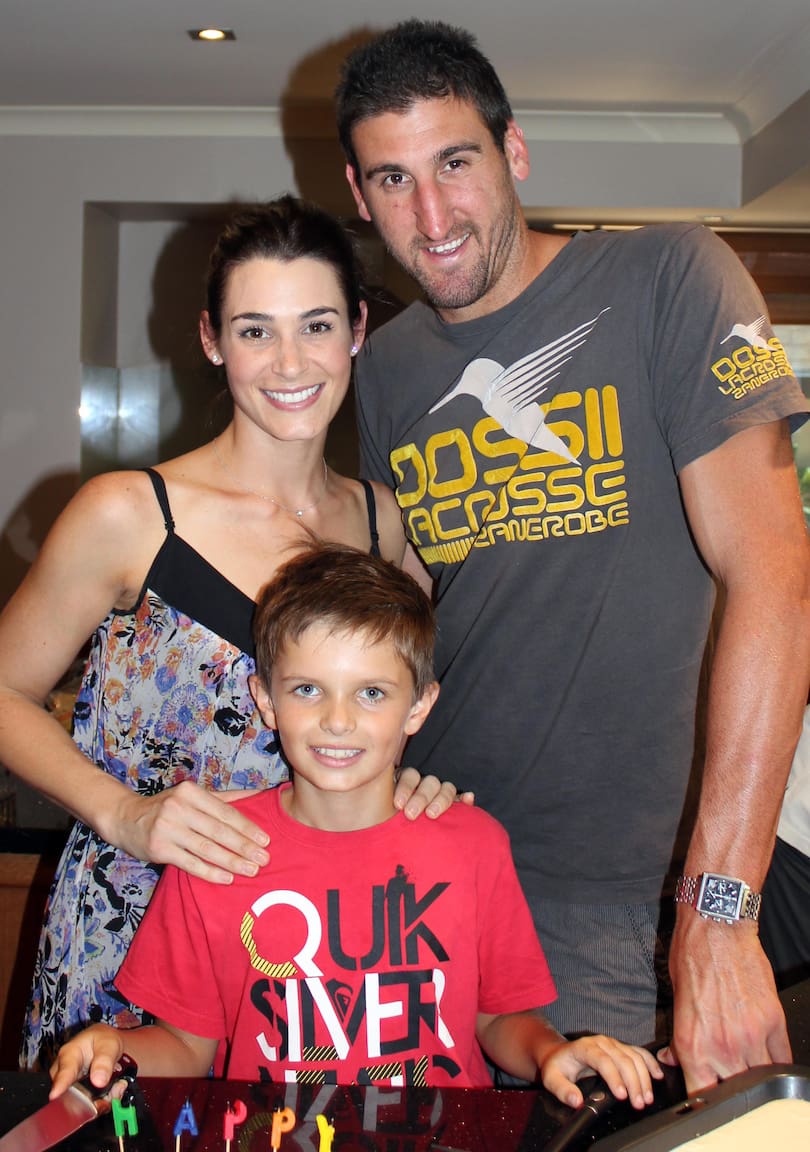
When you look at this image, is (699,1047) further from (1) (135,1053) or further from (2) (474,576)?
(2) (474,576)

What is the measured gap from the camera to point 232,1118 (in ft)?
2.83

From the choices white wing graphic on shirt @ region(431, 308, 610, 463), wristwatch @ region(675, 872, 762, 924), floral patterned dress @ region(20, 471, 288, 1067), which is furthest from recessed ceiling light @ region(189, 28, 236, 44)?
wristwatch @ region(675, 872, 762, 924)

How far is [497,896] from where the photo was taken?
129 centimetres

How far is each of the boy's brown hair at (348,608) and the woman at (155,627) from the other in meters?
0.09

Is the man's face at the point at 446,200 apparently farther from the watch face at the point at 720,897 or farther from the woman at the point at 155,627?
the watch face at the point at 720,897

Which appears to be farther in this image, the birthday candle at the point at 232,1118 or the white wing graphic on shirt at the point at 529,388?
the white wing graphic on shirt at the point at 529,388

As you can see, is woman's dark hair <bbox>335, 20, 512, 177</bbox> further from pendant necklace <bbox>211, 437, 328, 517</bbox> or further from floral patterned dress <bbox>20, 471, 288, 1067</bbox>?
floral patterned dress <bbox>20, 471, 288, 1067</bbox>

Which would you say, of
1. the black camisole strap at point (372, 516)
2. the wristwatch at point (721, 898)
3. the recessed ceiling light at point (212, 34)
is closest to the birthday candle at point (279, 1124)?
the wristwatch at point (721, 898)

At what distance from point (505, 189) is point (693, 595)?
601mm

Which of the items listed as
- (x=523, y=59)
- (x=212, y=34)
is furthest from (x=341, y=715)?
(x=523, y=59)

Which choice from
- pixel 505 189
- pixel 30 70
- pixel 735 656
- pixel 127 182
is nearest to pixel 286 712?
pixel 735 656

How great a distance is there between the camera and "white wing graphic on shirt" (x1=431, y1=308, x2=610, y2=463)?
1.44 metres

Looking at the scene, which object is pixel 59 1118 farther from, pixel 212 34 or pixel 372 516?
pixel 212 34

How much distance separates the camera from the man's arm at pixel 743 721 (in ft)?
3.21
